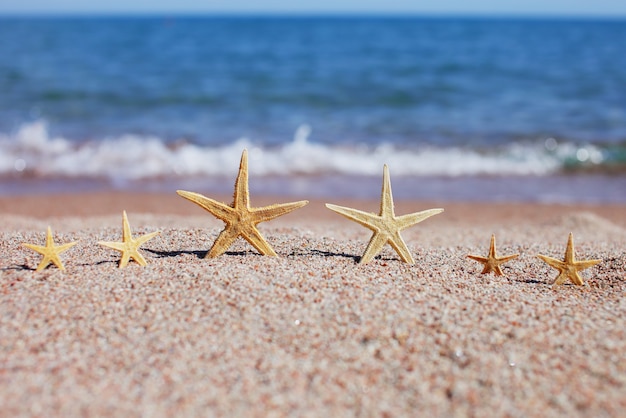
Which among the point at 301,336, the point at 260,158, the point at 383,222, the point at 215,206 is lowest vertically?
the point at 301,336

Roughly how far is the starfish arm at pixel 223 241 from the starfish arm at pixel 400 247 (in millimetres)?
1243

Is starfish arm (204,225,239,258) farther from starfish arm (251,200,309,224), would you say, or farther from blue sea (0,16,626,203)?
blue sea (0,16,626,203)

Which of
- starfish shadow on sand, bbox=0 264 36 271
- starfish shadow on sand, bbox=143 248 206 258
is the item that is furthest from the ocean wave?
starfish shadow on sand, bbox=0 264 36 271

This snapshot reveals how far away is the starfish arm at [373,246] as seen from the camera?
15.1 feet

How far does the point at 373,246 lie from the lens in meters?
4.61

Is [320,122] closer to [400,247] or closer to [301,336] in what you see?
[400,247]

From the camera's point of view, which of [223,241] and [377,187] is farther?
[377,187]

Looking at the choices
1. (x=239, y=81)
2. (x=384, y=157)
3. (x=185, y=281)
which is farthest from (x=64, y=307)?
(x=239, y=81)

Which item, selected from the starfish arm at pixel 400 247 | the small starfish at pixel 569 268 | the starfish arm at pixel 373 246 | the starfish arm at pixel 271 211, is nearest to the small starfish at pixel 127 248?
the starfish arm at pixel 271 211

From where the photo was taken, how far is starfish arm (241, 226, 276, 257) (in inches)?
181

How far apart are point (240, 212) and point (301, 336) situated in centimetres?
142

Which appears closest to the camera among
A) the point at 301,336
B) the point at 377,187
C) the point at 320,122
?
the point at 301,336

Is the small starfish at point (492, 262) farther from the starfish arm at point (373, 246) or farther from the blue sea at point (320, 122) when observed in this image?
the blue sea at point (320, 122)

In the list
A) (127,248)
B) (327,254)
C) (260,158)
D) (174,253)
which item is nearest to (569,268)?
(327,254)
